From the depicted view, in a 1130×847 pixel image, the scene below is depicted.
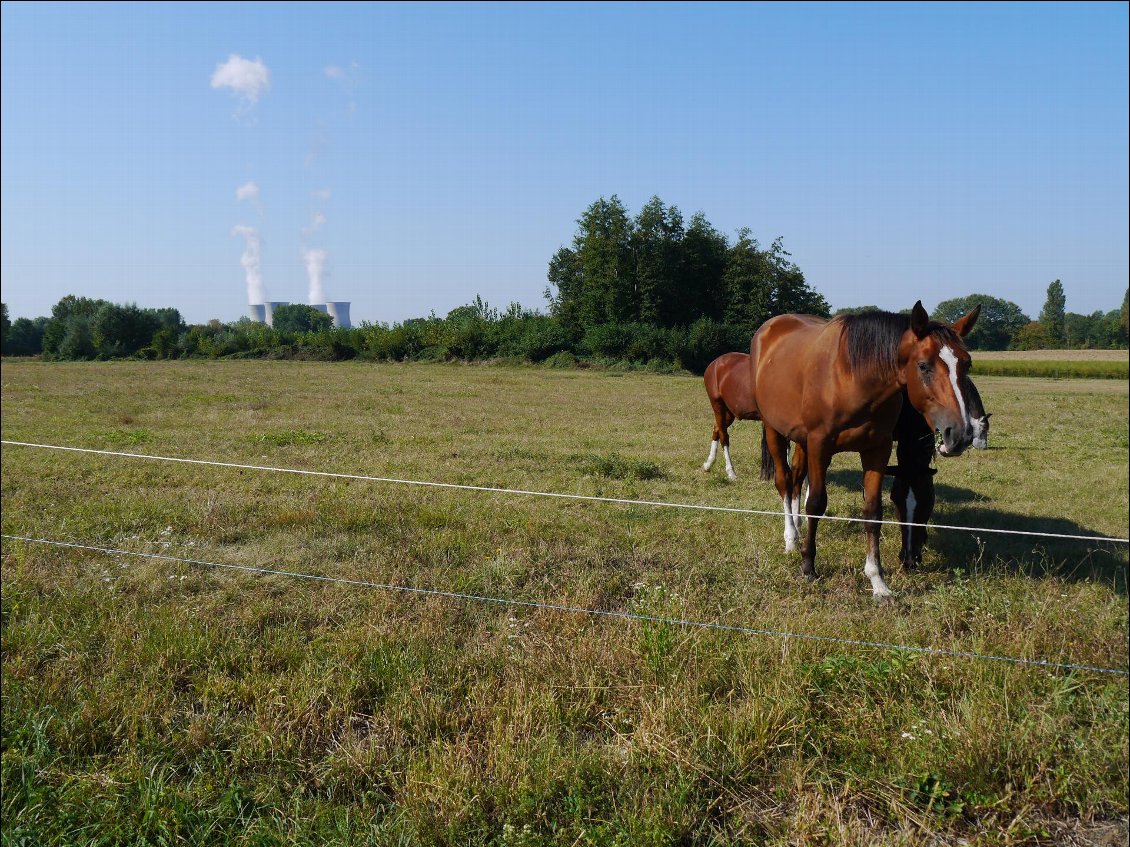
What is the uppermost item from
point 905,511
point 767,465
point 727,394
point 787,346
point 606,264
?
point 606,264

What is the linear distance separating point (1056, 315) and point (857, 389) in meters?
1.00

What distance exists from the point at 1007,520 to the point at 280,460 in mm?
4579

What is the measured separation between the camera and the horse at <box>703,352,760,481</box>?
15.1 feet

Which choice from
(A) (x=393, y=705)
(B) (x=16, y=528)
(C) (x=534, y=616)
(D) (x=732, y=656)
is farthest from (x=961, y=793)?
(B) (x=16, y=528)

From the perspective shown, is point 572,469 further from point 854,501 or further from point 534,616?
point 854,501

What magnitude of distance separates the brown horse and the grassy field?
1.15 ft

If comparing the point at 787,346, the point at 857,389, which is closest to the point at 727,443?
the point at 787,346

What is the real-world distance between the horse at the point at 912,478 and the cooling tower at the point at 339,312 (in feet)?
11.5

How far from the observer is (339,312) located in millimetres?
4645

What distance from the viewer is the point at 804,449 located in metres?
4.69

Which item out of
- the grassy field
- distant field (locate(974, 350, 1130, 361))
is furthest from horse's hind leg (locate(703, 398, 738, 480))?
distant field (locate(974, 350, 1130, 361))

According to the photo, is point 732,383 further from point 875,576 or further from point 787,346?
point 875,576

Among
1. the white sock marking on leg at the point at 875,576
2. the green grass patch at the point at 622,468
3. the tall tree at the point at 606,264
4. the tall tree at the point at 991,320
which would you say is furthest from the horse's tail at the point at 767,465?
the tall tree at the point at 991,320

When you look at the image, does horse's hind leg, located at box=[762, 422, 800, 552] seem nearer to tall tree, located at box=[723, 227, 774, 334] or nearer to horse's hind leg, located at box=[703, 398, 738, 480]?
horse's hind leg, located at box=[703, 398, 738, 480]
